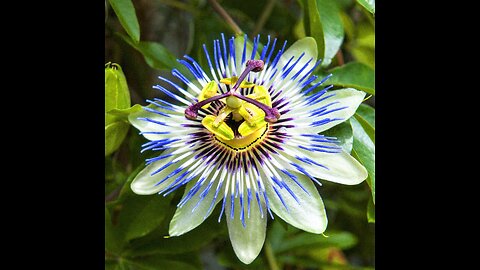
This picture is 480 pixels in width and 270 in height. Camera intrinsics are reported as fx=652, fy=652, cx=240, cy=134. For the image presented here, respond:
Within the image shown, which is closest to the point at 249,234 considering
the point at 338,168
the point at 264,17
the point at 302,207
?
the point at 302,207

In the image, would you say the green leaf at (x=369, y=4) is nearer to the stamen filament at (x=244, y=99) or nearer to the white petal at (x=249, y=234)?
the stamen filament at (x=244, y=99)

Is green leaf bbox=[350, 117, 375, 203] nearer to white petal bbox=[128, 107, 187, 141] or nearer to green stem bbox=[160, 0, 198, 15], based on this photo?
white petal bbox=[128, 107, 187, 141]

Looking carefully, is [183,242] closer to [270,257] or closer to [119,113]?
[119,113]
